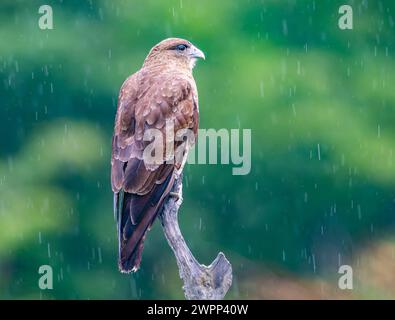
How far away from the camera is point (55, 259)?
31.7 feet

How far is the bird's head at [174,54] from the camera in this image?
23.0ft

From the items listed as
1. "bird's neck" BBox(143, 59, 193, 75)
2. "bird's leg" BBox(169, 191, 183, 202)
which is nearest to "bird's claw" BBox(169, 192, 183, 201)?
"bird's leg" BBox(169, 191, 183, 202)

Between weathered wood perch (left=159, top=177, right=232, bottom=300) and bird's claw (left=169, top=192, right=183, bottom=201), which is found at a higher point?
bird's claw (left=169, top=192, right=183, bottom=201)

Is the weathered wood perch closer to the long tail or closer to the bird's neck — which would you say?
the long tail

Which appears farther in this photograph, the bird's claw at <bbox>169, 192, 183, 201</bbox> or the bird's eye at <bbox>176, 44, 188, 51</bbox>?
the bird's eye at <bbox>176, 44, 188, 51</bbox>

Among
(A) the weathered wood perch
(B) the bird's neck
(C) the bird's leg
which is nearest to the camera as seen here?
(A) the weathered wood perch

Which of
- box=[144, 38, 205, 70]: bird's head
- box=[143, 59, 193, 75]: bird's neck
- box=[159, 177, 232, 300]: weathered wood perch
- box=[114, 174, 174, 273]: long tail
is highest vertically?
box=[144, 38, 205, 70]: bird's head

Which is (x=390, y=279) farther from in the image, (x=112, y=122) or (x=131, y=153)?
(x=131, y=153)

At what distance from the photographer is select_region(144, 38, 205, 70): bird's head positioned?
23.0 ft

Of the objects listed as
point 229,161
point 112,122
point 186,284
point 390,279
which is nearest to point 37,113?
point 112,122

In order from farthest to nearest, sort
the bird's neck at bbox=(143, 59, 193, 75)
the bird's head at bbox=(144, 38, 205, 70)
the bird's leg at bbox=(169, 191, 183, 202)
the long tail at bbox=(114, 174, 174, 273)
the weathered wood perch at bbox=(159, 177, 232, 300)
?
the bird's head at bbox=(144, 38, 205, 70) → the bird's neck at bbox=(143, 59, 193, 75) → the bird's leg at bbox=(169, 191, 183, 202) → the long tail at bbox=(114, 174, 174, 273) → the weathered wood perch at bbox=(159, 177, 232, 300)

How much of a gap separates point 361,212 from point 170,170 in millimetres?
4187

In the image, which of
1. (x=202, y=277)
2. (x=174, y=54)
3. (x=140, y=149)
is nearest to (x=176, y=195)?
(x=140, y=149)

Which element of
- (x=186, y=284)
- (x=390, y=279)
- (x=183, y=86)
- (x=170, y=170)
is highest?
(x=183, y=86)
